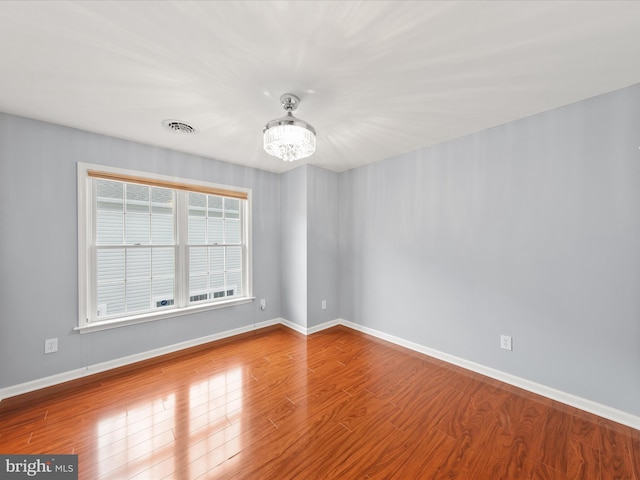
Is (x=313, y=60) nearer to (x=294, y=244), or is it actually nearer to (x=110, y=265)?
(x=294, y=244)

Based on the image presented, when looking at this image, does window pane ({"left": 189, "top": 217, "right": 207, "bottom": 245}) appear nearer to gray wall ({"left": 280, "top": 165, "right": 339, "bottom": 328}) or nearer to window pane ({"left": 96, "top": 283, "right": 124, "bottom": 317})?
window pane ({"left": 96, "top": 283, "right": 124, "bottom": 317})

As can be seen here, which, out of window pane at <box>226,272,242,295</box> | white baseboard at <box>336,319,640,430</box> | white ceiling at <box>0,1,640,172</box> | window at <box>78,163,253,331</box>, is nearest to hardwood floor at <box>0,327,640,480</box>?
white baseboard at <box>336,319,640,430</box>

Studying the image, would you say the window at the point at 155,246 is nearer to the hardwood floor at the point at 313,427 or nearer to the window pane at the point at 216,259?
the window pane at the point at 216,259

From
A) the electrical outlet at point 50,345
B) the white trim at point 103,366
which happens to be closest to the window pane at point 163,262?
the white trim at point 103,366

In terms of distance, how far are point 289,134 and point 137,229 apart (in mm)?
2269

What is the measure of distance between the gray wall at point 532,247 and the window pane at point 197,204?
2515 millimetres

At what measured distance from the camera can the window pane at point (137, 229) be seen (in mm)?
2852

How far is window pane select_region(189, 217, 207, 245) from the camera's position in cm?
331

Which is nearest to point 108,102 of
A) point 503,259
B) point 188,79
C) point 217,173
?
point 188,79

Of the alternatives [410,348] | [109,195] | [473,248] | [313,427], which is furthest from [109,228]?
[473,248]

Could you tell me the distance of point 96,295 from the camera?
8.62ft

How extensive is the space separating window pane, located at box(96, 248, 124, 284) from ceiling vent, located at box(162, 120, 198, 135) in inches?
56.8

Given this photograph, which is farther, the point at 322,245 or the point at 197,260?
the point at 322,245

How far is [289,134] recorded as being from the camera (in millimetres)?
1813
